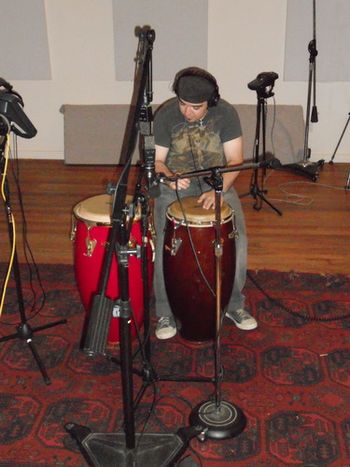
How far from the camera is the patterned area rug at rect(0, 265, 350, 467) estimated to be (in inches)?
94.4

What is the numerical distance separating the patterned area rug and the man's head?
3.98 feet

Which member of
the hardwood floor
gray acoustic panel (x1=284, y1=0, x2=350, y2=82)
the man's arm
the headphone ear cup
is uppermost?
gray acoustic panel (x1=284, y1=0, x2=350, y2=82)

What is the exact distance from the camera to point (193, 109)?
9.52 ft

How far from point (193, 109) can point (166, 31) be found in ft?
10.8

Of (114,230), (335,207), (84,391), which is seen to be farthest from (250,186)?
(114,230)

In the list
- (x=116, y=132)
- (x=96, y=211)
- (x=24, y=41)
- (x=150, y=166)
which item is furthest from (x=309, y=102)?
(x=150, y=166)

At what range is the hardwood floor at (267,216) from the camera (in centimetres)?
402

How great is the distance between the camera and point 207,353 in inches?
118

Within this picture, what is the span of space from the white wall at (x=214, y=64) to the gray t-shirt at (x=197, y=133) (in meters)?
3.05

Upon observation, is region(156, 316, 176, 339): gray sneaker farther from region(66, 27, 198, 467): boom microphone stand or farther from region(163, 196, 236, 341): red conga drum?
region(66, 27, 198, 467): boom microphone stand

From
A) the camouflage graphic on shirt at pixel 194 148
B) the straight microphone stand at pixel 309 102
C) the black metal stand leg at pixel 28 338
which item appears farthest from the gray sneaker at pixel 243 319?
the straight microphone stand at pixel 309 102

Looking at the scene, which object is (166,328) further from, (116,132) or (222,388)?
(116,132)

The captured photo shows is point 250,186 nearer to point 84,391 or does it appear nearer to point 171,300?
point 171,300

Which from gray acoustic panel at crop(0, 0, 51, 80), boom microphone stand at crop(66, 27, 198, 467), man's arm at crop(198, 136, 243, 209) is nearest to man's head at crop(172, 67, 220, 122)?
man's arm at crop(198, 136, 243, 209)
